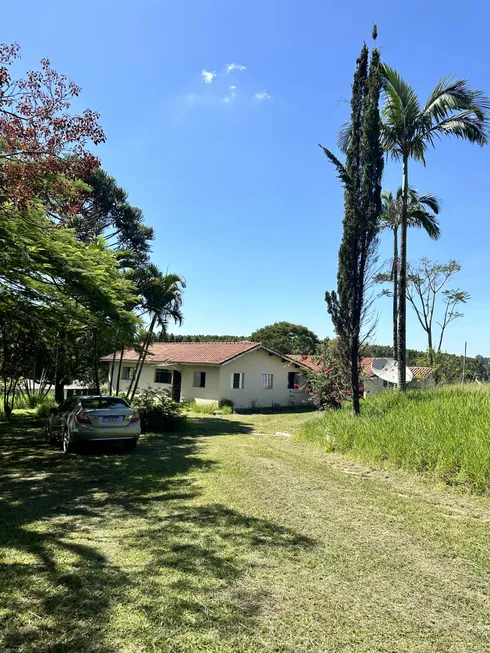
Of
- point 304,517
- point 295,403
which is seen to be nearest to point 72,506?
point 304,517

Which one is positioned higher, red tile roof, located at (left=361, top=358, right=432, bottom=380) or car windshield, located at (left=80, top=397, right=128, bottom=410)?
red tile roof, located at (left=361, top=358, right=432, bottom=380)

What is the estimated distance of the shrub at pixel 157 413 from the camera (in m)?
15.6

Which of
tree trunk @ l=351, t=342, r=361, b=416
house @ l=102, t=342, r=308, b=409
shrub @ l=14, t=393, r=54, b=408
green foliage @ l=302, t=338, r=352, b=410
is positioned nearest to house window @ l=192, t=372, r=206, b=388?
house @ l=102, t=342, r=308, b=409

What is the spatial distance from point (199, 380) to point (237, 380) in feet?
8.04

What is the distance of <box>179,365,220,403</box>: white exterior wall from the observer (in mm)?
25609

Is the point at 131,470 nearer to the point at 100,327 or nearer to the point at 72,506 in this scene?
the point at 72,506

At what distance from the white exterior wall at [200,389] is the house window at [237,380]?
47.3 inches

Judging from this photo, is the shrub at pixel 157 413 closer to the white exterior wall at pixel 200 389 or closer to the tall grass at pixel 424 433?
the tall grass at pixel 424 433

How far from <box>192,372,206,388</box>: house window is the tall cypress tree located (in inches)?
566

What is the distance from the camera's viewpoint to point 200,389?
26.5 meters

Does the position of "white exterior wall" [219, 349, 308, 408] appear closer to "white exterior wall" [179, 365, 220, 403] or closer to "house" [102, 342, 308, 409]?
"house" [102, 342, 308, 409]

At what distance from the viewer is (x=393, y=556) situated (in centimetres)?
428

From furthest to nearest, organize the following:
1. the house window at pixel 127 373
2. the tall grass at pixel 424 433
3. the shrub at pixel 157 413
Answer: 1. the house window at pixel 127 373
2. the shrub at pixel 157 413
3. the tall grass at pixel 424 433

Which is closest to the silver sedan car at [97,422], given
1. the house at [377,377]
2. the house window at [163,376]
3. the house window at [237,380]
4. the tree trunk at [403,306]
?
the house at [377,377]
